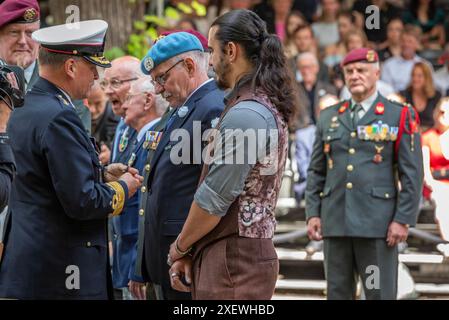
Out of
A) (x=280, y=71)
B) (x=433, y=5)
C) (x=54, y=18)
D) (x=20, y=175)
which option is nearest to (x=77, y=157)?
(x=20, y=175)

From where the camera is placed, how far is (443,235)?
8.77 meters

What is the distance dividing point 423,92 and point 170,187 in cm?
662

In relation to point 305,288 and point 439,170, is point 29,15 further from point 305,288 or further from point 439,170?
point 439,170

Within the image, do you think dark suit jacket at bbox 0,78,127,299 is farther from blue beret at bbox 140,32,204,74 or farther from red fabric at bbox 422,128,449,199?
red fabric at bbox 422,128,449,199

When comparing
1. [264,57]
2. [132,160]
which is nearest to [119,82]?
[132,160]

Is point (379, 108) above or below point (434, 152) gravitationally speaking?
above

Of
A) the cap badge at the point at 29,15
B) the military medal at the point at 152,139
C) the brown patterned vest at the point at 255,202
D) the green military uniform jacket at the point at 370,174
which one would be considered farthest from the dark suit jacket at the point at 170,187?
the green military uniform jacket at the point at 370,174

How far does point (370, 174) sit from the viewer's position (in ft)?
20.6

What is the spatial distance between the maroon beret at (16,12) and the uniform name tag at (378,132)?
2367 millimetres

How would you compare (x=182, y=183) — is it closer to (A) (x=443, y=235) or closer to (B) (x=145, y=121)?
(B) (x=145, y=121)

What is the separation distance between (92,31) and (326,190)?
8.55 feet

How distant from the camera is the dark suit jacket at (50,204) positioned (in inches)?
161

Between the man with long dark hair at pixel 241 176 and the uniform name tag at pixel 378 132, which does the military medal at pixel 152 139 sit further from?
the uniform name tag at pixel 378 132
